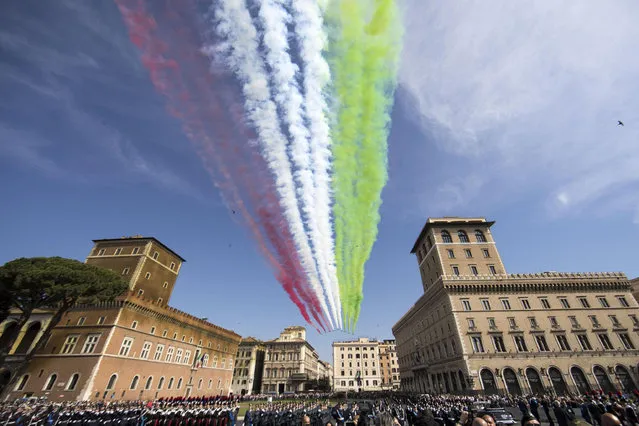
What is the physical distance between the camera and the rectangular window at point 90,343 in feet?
107

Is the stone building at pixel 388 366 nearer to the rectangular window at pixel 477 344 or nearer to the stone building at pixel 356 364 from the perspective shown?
the stone building at pixel 356 364

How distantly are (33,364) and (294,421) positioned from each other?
33.8 meters

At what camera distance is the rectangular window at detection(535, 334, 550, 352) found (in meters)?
37.2

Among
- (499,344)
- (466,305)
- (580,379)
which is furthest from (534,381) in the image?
(466,305)

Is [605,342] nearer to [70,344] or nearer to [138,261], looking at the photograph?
[138,261]

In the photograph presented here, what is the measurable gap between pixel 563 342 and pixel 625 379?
6.89 m

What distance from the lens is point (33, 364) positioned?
1299 inches

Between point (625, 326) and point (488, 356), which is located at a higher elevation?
point (625, 326)

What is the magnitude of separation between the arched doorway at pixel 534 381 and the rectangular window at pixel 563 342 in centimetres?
564

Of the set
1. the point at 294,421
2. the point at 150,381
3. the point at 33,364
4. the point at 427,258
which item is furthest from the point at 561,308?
the point at 33,364

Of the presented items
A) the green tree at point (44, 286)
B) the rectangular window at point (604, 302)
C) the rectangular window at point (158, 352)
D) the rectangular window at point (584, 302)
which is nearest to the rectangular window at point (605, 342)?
the rectangular window at point (584, 302)

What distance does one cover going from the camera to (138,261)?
1722 inches

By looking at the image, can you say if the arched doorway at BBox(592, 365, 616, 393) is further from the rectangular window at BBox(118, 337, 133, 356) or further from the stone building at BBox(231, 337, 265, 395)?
the stone building at BBox(231, 337, 265, 395)

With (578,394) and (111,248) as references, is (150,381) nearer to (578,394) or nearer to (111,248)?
(111,248)
